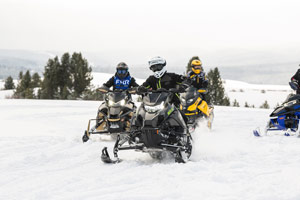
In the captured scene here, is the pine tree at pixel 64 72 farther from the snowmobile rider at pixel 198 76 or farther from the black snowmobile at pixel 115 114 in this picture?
the black snowmobile at pixel 115 114

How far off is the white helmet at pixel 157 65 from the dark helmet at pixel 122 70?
8.65 ft

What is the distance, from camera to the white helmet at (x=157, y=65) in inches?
232

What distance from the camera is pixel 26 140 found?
7.35 metres

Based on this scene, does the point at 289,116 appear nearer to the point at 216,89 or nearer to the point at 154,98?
the point at 154,98

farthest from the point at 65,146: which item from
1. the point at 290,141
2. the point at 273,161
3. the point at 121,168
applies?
the point at 290,141

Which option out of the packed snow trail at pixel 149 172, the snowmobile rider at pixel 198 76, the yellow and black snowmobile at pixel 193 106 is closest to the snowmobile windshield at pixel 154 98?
the packed snow trail at pixel 149 172

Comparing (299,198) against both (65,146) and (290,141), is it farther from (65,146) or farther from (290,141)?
(65,146)

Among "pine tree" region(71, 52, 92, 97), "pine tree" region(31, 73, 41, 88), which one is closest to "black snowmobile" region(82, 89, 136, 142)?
"pine tree" region(71, 52, 92, 97)

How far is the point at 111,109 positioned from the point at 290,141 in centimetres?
407

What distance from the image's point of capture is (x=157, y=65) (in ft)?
19.5

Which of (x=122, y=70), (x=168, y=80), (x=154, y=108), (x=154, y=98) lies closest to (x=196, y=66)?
(x=122, y=70)

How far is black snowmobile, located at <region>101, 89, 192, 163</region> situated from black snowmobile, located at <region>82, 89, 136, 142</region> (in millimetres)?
2156

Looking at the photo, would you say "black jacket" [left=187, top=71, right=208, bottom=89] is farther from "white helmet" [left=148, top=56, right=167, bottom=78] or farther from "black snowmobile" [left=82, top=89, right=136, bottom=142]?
"white helmet" [left=148, top=56, right=167, bottom=78]

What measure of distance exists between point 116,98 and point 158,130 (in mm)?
2967
